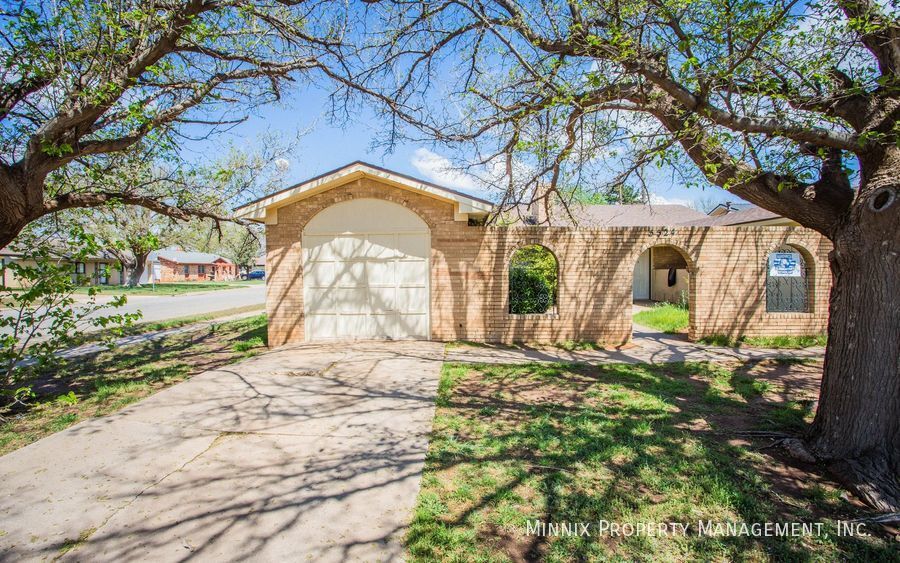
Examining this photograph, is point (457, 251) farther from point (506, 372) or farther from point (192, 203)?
point (192, 203)

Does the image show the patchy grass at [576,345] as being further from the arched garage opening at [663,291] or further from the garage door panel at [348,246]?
the garage door panel at [348,246]

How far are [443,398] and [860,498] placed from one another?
12.9 ft

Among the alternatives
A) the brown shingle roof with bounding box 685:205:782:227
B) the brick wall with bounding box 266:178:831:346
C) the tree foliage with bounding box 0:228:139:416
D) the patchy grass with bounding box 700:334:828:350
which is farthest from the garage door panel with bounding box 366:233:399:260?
the brown shingle roof with bounding box 685:205:782:227

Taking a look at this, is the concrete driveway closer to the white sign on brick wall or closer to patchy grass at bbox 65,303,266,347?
patchy grass at bbox 65,303,266,347

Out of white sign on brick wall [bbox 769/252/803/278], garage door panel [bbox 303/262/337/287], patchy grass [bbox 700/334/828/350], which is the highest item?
white sign on brick wall [bbox 769/252/803/278]

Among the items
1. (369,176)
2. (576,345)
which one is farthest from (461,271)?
(576,345)

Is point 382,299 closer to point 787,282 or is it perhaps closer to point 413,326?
point 413,326

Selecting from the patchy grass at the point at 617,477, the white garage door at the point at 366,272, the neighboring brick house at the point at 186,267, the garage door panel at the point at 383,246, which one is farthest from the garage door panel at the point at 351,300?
the neighboring brick house at the point at 186,267

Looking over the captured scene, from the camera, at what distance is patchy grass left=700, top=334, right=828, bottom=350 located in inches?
344

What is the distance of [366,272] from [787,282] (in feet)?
35.4

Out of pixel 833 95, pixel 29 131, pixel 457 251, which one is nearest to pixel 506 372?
pixel 457 251

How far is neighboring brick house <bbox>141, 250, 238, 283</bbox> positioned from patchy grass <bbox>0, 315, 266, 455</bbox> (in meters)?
53.6

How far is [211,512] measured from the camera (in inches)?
108

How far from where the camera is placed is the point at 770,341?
8914 millimetres
